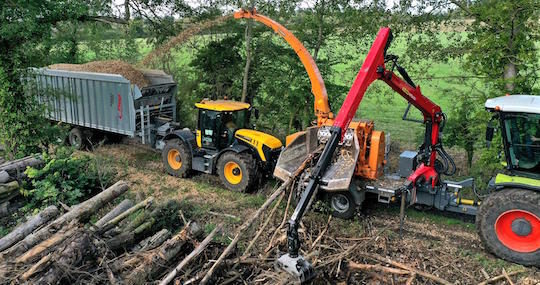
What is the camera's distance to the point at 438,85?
35.6 ft

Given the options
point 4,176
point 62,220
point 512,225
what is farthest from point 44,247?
point 512,225

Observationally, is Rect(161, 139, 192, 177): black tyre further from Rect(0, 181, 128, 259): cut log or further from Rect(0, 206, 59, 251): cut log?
Rect(0, 206, 59, 251): cut log

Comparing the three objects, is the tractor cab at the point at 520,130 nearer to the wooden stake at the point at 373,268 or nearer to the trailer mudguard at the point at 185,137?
the wooden stake at the point at 373,268

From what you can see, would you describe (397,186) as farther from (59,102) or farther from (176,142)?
(59,102)

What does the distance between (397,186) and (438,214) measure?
1.26 meters

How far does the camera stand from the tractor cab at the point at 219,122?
10.3 m

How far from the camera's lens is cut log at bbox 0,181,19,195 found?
26.8ft

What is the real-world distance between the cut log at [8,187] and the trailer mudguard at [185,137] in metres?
3.66

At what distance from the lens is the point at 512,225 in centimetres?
680

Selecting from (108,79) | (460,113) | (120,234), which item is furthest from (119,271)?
(460,113)

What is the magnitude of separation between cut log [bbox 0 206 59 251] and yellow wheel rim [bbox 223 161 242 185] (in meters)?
4.03

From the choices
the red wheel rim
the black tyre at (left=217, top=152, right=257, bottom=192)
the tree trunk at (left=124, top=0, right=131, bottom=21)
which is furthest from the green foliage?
the red wheel rim

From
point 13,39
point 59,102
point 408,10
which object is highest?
point 408,10

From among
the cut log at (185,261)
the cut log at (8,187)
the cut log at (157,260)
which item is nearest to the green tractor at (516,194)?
the cut log at (185,261)
